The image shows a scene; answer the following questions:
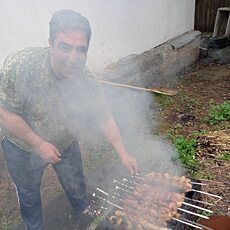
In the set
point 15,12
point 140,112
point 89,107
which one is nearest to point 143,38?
point 140,112

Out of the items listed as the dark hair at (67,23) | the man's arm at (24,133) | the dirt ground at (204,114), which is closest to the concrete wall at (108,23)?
the dirt ground at (204,114)

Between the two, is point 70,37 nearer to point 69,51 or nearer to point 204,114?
point 69,51

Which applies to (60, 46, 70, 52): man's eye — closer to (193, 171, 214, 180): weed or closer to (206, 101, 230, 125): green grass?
(193, 171, 214, 180): weed

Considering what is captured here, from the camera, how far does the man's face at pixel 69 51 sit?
2797 millimetres

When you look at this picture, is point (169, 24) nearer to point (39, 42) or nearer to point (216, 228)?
point (39, 42)

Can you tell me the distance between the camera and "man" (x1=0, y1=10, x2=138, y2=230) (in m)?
2.86

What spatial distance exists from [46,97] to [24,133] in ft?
1.43

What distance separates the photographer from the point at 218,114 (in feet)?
23.6

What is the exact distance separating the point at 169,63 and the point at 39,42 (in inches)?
202

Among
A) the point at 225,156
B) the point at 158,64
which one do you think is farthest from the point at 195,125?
the point at 158,64

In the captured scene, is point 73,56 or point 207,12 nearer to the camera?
point 73,56

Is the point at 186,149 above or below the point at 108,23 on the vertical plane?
below

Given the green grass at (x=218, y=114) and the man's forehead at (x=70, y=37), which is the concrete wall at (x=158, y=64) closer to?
the green grass at (x=218, y=114)

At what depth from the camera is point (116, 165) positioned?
18.1ft
